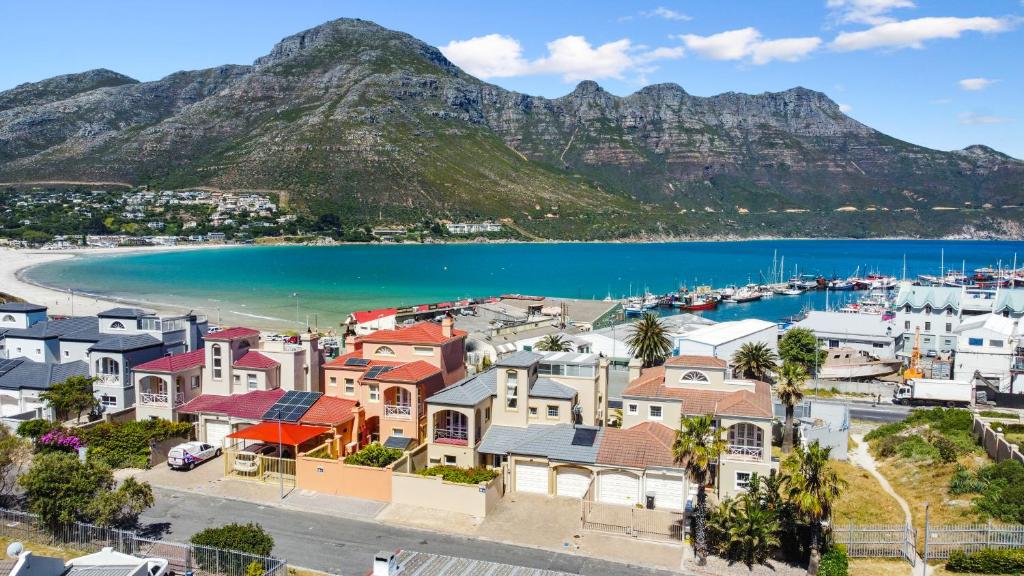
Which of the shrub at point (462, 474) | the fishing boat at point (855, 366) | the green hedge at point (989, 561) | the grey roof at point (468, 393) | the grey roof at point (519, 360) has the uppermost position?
the grey roof at point (519, 360)

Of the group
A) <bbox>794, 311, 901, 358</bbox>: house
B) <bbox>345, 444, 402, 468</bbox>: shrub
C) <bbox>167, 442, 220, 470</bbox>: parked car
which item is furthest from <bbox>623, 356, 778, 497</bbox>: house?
<bbox>794, 311, 901, 358</bbox>: house

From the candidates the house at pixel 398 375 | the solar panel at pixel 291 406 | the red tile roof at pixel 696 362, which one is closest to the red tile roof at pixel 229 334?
the solar panel at pixel 291 406

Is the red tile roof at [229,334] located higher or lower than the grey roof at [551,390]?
higher

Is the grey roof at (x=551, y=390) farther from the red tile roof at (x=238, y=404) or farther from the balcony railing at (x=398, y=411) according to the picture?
the red tile roof at (x=238, y=404)

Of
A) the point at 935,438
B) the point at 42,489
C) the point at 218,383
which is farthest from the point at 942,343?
the point at 42,489

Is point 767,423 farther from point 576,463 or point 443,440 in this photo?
point 443,440

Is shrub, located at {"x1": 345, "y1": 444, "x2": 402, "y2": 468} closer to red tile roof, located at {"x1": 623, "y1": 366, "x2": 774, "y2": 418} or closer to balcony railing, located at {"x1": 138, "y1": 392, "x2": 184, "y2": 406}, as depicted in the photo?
red tile roof, located at {"x1": 623, "y1": 366, "x2": 774, "y2": 418}

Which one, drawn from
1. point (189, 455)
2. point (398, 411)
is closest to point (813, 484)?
point (398, 411)
